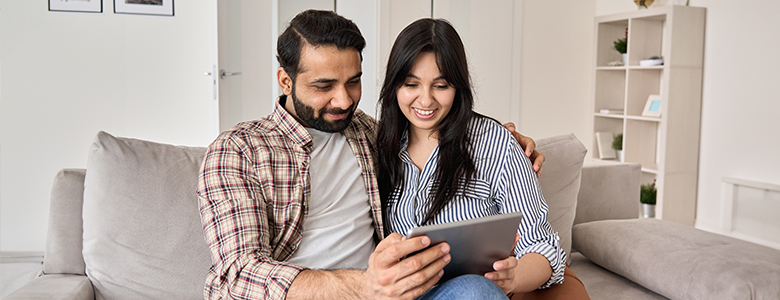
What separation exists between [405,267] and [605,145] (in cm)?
382

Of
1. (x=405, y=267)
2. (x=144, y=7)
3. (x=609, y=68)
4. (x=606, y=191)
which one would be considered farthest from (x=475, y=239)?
(x=609, y=68)

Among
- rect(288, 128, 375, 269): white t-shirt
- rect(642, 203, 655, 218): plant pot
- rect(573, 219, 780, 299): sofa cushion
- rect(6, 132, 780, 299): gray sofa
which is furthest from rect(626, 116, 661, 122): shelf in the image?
rect(288, 128, 375, 269): white t-shirt

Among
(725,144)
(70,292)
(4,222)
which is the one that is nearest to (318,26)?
(70,292)

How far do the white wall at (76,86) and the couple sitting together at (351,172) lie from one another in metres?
2.00

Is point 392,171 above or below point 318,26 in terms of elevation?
below

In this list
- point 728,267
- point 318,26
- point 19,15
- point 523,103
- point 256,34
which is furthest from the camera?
point 523,103

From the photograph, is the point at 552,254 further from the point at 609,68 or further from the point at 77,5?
the point at 609,68

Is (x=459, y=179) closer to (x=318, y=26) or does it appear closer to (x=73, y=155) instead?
(x=318, y=26)

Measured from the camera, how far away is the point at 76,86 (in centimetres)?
336

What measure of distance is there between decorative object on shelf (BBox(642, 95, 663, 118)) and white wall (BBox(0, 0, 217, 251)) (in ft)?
9.46

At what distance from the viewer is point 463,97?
1.41 meters

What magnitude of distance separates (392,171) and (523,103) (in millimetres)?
3189

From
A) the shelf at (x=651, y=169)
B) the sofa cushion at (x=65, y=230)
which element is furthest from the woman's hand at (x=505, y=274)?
the shelf at (x=651, y=169)

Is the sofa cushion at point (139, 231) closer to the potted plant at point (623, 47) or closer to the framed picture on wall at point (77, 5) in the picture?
the framed picture on wall at point (77, 5)
